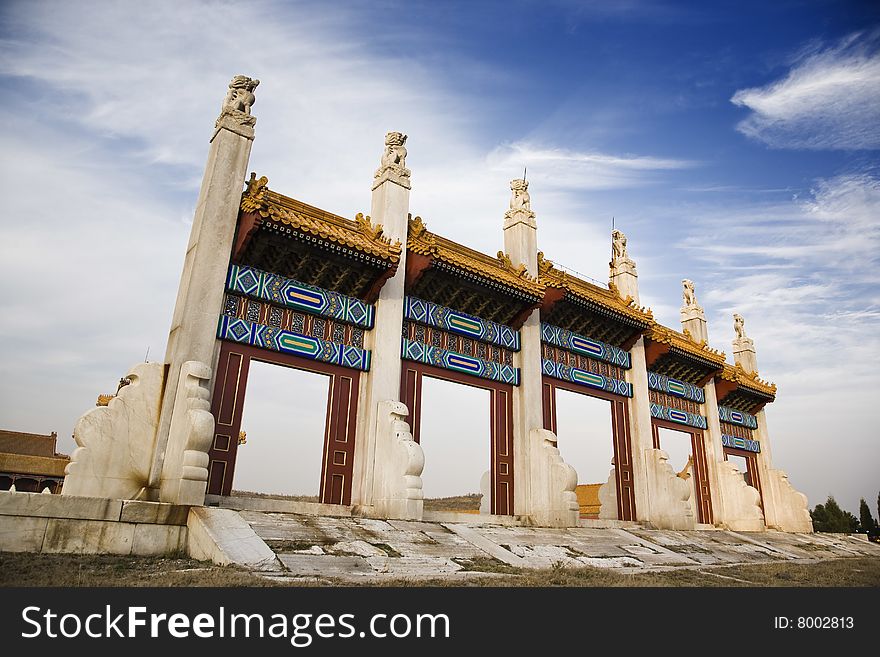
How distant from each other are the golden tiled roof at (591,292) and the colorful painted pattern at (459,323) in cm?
162

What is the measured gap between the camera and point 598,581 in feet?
24.1

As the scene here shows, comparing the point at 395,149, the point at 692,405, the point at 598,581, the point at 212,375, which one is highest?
the point at 395,149

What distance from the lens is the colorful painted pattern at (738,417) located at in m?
22.7

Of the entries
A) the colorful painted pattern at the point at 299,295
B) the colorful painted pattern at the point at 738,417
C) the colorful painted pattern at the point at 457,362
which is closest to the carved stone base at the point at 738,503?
the colorful painted pattern at the point at 738,417

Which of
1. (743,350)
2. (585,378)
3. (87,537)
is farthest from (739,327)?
(87,537)

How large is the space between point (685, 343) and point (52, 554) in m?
18.3

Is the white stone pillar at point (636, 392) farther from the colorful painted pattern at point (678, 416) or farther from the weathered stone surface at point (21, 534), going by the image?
the weathered stone surface at point (21, 534)

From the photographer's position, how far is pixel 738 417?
2345 centimetres

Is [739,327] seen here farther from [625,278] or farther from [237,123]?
[237,123]

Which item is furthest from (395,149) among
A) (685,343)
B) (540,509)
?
(685,343)

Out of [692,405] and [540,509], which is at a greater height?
[692,405]

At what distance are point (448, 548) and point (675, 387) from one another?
1380cm
